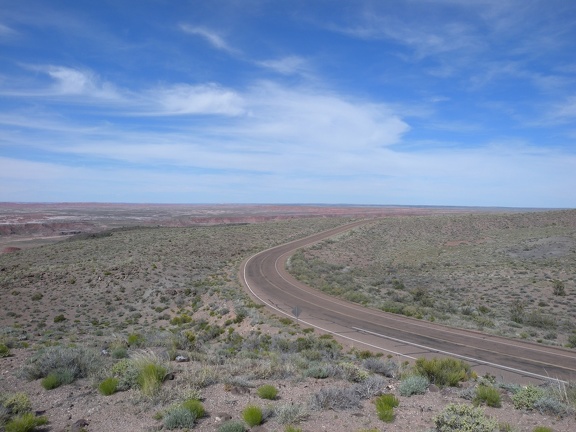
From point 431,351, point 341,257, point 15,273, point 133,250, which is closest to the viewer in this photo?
point 431,351

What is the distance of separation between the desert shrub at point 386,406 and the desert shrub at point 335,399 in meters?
0.51

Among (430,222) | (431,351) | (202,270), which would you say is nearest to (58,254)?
(202,270)

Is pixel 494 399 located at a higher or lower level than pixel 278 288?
higher

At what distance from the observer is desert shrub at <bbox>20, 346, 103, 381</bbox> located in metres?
10.2

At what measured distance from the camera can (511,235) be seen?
67.4m

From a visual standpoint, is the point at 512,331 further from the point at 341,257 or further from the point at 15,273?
the point at 15,273

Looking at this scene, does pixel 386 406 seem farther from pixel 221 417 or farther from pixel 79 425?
pixel 79 425

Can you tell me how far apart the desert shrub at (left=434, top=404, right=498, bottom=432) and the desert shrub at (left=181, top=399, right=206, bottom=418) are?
15.0 feet

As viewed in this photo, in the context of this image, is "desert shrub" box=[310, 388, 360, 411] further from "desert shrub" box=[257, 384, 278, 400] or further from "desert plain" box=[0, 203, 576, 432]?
"desert shrub" box=[257, 384, 278, 400]

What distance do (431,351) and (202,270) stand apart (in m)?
29.1

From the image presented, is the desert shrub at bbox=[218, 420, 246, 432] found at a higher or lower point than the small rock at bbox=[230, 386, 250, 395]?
higher

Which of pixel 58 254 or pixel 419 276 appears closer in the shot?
pixel 419 276

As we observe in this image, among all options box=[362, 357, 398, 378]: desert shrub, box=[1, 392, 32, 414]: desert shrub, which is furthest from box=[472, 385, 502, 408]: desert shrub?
box=[1, 392, 32, 414]: desert shrub

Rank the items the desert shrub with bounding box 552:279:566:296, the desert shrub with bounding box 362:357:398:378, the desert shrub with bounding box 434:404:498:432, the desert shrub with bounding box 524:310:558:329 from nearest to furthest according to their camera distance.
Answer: the desert shrub with bounding box 434:404:498:432 < the desert shrub with bounding box 362:357:398:378 < the desert shrub with bounding box 524:310:558:329 < the desert shrub with bounding box 552:279:566:296
